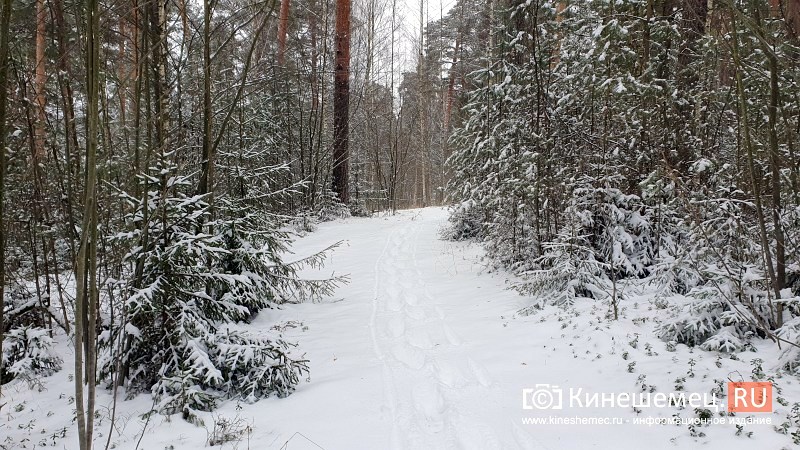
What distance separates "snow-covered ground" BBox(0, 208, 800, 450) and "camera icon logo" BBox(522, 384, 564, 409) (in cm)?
2

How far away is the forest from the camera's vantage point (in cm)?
377

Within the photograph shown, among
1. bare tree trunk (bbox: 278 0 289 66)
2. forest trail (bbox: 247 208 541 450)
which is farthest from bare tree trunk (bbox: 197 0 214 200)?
bare tree trunk (bbox: 278 0 289 66)

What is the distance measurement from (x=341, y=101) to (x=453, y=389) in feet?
44.2

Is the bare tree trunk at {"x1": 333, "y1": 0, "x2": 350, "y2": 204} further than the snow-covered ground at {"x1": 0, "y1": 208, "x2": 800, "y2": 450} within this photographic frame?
Yes

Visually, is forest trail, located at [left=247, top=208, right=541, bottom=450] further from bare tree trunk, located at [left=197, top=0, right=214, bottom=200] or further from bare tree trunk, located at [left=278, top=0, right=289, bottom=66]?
bare tree trunk, located at [left=278, top=0, right=289, bottom=66]

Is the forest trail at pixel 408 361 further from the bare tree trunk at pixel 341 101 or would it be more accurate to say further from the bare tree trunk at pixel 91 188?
the bare tree trunk at pixel 341 101

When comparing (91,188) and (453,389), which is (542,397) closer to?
(453,389)

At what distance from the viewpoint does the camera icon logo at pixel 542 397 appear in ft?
12.4

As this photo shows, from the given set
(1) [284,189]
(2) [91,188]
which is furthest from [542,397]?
(1) [284,189]

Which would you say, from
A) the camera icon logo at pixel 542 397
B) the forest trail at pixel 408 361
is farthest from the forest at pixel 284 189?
the camera icon logo at pixel 542 397

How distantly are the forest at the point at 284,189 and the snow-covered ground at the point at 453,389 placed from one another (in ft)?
0.65

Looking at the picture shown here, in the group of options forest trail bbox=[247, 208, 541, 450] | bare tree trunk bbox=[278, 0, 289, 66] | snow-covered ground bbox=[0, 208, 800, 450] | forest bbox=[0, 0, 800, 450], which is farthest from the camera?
bare tree trunk bbox=[278, 0, 289, 66]

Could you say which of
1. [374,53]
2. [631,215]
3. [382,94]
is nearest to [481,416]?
[631,215]

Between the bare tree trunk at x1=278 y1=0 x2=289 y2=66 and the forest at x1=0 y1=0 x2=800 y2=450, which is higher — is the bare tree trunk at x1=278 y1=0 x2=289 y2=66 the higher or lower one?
the higher one
